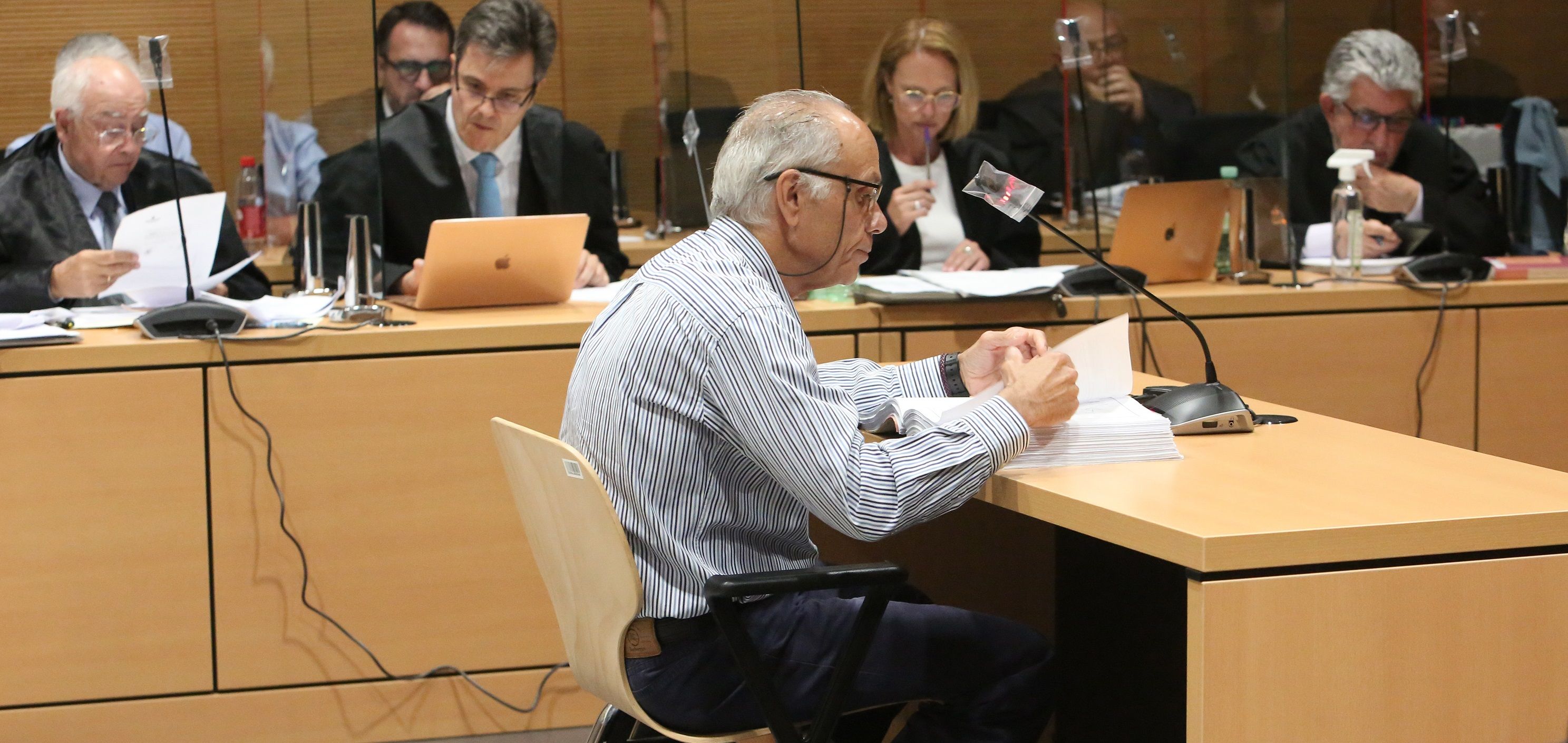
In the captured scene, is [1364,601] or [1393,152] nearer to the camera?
[1364,601]

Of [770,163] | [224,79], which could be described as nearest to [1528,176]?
[770,163]

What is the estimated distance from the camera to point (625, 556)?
146 cm

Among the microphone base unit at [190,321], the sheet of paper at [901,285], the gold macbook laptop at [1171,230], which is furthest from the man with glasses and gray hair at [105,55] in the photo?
the gold macbook laptop at [1171,230]

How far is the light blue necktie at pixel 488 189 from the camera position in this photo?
3301mm

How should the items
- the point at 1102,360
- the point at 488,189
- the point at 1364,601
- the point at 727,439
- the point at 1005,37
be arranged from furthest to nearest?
the point at 1005,37, the point at 488,189, the point at 1102,360, the point at 727,439, the point at 1364,601

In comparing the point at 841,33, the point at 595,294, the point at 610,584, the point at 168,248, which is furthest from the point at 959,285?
the point at 841,33

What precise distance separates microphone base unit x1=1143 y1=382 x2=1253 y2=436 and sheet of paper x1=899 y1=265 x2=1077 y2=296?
0.75 meters

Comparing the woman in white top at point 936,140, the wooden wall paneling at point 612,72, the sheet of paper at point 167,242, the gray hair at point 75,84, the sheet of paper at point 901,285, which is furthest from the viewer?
the wooden wall paneling at point 612,72

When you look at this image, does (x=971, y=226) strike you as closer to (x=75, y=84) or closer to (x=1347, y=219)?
(x=1347, y=219)

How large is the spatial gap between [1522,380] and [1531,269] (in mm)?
253

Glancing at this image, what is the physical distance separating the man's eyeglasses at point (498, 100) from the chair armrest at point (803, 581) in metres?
1.91

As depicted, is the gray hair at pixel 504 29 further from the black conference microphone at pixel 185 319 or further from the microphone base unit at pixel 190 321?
the microphone base unit at pixel 190 321

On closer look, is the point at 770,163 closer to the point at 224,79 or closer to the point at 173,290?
the point at 173,290

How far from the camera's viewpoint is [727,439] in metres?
1.59
